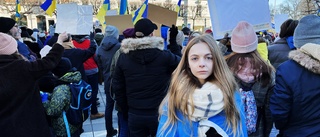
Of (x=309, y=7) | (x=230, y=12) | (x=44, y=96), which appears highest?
(x=309, y=7)

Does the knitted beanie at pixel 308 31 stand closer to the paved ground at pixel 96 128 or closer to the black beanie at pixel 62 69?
the black beanie at pixel 62 69

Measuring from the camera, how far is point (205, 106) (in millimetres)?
1737

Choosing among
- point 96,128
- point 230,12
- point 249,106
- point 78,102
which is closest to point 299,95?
point 249,106

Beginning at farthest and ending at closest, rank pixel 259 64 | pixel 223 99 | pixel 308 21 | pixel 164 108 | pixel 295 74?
pixel 259 64 < pixel 308 21 < pixel 295 74 < pixel 164 108 < pixel 223 99

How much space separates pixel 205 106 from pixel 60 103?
164 centimetres

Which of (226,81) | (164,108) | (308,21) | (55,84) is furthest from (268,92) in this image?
(55,84)

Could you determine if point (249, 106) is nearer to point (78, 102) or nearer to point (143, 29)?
point (143, 29)

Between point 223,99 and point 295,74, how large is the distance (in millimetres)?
740

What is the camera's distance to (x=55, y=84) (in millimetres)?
2934

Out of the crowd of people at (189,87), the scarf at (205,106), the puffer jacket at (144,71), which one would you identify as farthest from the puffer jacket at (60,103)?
the scarf at (205,106)

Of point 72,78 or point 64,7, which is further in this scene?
point 64,7

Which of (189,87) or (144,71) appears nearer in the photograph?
(189,87)

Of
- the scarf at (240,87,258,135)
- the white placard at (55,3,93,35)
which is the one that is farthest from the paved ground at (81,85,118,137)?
the scarf at (240,87,258,135)

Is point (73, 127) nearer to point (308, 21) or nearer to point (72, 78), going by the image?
point (72, 78)
